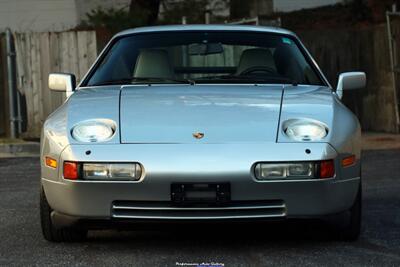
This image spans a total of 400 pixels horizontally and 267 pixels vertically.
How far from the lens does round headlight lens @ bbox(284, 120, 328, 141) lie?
475 cm

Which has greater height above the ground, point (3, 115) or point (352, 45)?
point (352, 45)

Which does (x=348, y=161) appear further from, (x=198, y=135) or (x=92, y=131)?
(x=92, y=131)

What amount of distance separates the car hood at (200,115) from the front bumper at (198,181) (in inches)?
3.8

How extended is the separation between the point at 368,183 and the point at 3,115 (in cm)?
682

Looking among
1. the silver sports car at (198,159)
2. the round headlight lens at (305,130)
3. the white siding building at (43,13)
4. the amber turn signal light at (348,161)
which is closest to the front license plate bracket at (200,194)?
the silver sports car at (198,159)

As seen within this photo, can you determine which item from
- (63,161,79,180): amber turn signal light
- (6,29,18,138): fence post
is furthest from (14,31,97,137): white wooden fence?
(63,161,79,180): amber turn signal light

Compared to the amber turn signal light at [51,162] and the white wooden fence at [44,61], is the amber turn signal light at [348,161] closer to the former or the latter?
the amber turn signal light at [51,162]

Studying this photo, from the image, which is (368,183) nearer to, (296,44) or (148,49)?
(296,44)

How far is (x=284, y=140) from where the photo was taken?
4.71 metres

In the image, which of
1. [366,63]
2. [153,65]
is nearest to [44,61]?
[366,63]

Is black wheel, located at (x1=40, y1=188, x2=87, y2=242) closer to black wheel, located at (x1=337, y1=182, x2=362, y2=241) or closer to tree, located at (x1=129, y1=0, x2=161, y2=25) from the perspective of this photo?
black wheel, located at (x1=337, y1=182, x2=362, y2=241)

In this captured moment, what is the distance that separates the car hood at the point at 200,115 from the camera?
187 inches

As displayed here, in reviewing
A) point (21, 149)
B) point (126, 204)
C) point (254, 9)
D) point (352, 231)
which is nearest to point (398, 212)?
point (352, 231)

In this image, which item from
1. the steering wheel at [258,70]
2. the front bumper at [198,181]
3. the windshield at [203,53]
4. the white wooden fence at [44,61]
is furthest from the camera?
the white wooden fence at [44,61]
